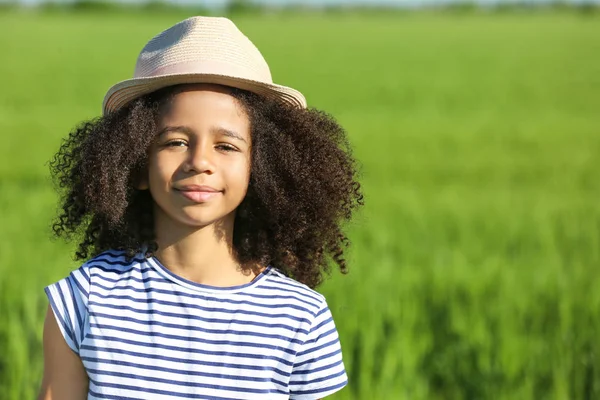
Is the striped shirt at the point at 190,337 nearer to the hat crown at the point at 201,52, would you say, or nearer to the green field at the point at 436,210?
the hat crown at the point at 201,52

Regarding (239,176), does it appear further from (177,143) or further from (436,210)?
(436,210)

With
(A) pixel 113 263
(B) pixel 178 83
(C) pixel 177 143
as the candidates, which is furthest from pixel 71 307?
(B) pixel 178 83

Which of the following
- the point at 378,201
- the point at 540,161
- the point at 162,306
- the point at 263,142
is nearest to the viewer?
the point at 162,306

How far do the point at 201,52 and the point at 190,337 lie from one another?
54 centimetres

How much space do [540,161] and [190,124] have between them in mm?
11759

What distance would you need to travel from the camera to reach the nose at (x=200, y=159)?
1.89m

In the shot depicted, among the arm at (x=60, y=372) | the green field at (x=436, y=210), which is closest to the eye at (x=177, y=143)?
the arm at (x=60, y=372)

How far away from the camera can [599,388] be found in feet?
12.1

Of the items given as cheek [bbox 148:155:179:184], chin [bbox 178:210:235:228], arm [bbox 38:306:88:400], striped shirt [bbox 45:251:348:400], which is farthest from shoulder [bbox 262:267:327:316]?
arm [bbox 38:306:88:400]

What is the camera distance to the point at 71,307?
1948 mm

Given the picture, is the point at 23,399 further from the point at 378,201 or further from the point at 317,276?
the point at 378,201

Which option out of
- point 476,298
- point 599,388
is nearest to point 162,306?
point 599,388

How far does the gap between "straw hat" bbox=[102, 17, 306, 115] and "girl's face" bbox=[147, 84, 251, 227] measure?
0.05 m

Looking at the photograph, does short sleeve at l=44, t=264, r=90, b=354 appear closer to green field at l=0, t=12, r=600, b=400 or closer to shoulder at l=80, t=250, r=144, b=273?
shoulder at l=80, t=250, r=144, b=273
